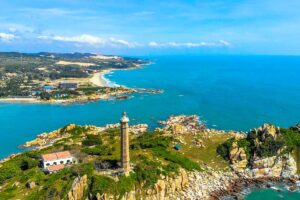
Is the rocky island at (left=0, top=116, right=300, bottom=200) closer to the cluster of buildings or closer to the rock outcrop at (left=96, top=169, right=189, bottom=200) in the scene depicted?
the rock outcrop at (left=96, top=169, right=189, bottom=200)

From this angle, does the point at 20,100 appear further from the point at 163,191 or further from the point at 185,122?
the point at 163,191

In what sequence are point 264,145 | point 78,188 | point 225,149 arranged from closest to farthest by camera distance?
1. point 78,188
2. point 264,145
3. point 225,149

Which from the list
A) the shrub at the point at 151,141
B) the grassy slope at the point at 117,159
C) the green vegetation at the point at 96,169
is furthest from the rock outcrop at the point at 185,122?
the green vegetation at the point at 96,169

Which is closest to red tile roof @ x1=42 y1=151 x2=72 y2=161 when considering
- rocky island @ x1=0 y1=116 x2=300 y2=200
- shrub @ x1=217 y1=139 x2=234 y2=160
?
rocky island @ x1=0 y1=116 x2=300 y2=200

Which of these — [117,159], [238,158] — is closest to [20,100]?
[117,159]

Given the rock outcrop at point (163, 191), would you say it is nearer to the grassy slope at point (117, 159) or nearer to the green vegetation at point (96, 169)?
the green vegetation at point (96, 169)

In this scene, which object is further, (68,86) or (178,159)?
(68,86)

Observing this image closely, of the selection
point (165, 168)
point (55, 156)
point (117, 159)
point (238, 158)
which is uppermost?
point (117, 159)
